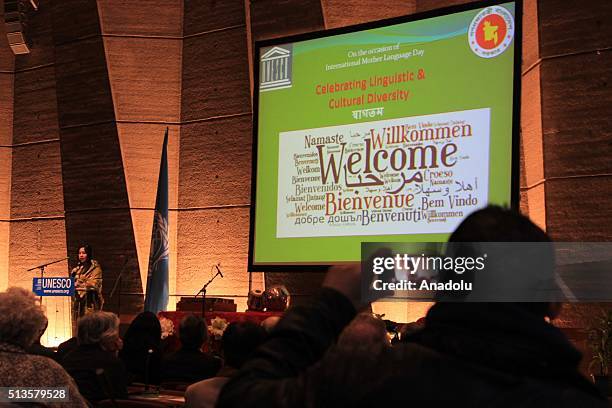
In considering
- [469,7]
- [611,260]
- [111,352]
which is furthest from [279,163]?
[111,352]

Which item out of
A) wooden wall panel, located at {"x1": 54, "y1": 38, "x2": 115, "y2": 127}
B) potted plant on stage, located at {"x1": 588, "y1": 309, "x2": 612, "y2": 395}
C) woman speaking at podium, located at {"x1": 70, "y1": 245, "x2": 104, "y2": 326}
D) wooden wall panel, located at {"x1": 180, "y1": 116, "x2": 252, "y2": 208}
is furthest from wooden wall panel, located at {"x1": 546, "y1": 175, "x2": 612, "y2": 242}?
wooden wall panel, located at {"x1": 54, "y1": 38, "x2": 115, "y2": 127}

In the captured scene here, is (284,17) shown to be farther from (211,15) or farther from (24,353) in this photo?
(24,353)

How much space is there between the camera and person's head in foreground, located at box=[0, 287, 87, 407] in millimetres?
2396

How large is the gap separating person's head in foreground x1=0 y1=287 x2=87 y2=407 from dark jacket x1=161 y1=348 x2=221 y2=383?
127 centimetres

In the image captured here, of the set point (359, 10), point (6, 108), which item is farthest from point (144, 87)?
point (359, 10)

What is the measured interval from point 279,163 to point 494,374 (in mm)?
5840

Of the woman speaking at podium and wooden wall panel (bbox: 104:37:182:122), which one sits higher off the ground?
wooden wall panel (bbox: 104:37:182:122)

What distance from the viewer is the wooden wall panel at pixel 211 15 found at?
9062 mm

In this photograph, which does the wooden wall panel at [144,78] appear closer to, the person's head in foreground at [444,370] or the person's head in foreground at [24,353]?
the person's head in foreground at [24,353]

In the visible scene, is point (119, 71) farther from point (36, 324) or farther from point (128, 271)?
point (36, 324)

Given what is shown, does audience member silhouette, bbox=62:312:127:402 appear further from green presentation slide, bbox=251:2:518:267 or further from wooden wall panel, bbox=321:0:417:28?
wooden wall panel, bbox=321:0:417:28

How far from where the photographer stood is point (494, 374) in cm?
82

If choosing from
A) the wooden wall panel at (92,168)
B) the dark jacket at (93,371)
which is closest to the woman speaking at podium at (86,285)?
the wooden wall panel at (92,168)

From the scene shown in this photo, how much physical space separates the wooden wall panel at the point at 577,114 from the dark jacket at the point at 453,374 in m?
5.82
